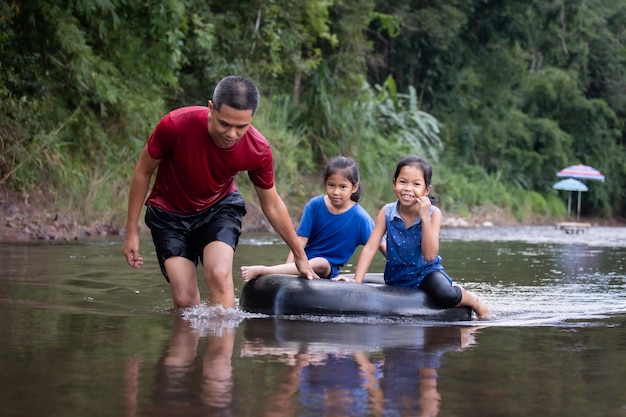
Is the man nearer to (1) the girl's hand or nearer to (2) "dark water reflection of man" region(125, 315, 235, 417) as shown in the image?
(1) the girl's hand

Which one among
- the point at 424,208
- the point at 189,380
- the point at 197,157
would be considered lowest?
the point at 189,380

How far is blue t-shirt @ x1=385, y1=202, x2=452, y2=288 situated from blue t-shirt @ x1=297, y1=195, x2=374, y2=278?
517 mm

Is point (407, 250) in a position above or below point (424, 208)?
below

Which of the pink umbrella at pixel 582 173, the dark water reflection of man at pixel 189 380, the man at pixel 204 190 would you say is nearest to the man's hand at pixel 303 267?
the man at pixel 204 190

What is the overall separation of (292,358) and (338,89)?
19.2 meters

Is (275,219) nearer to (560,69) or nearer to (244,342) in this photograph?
(244,342)

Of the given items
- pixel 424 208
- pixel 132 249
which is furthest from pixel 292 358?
pixel 424 208

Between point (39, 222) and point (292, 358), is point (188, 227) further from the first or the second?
point (39, 222)

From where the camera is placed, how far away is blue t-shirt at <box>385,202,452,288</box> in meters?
7.02

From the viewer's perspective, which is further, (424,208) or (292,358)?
(424,208)

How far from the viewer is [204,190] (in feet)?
21.8

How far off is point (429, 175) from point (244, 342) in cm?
224

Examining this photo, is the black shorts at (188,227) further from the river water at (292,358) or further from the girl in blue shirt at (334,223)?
the girl in blue shirt at (334,223)

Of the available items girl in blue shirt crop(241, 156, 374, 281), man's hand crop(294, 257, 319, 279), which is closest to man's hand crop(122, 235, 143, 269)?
man's hand crop(294, 257, 319, 279)
